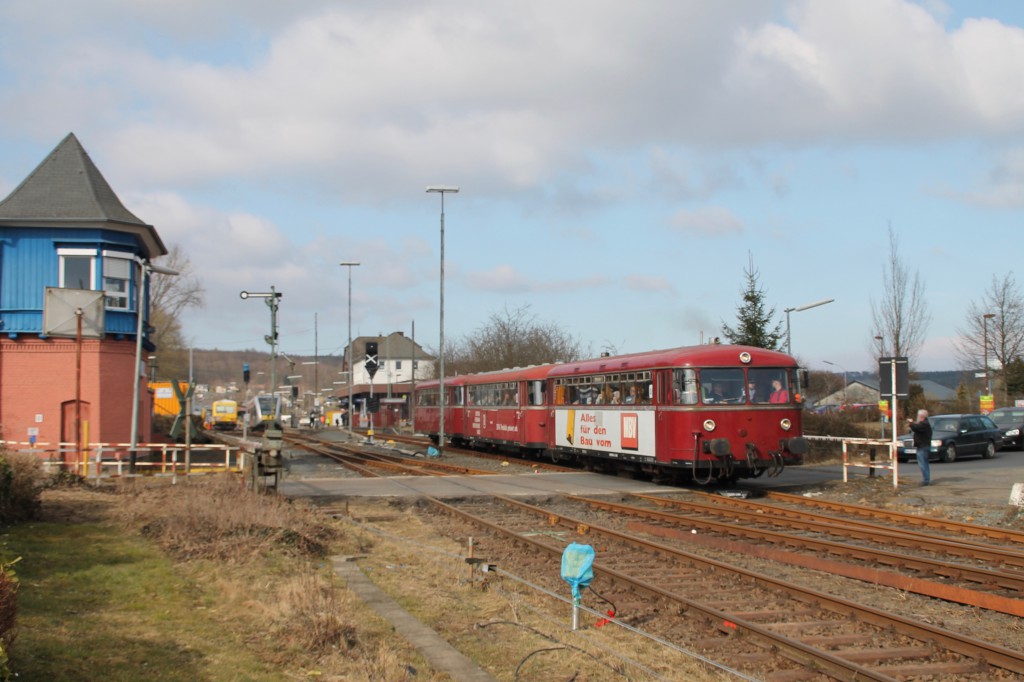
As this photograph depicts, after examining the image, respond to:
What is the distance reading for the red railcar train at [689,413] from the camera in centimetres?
1962

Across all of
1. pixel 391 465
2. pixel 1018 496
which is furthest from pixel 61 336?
pixel 1018 496

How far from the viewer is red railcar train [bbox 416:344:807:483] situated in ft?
64.4

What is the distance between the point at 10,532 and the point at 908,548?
11.9 m

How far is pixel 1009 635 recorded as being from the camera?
26.5 ft

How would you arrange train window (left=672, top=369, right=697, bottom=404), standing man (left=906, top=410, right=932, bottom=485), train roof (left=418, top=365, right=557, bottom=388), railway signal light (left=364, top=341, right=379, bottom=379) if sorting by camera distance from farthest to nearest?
railway signal light (left=364, top=341, right=379, bottom=379), train roof (left=418, top=365, right=557, bottom=388), standing man (left=906, top=410, right=932, bottom=485), train window (left=672, top=369, right=697, bottom=404)

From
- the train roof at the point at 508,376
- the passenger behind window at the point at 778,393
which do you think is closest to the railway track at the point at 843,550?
the passenger behind window at the point at 778,393

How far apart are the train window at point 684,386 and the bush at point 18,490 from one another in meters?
12.4

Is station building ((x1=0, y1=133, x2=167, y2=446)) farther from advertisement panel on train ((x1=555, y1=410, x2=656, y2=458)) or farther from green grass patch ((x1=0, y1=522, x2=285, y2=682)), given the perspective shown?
green grass patch ((x1=0, y1=522, x2=285, y2=682))

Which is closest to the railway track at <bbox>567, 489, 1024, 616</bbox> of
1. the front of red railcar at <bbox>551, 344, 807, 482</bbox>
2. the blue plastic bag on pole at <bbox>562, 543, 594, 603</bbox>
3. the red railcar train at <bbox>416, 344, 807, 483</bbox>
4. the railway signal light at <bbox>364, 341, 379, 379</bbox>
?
the front of red railcar at <bbox>551, 344, 807, 482</bbox>

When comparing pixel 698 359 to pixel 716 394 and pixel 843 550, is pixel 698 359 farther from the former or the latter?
pixel 843 550

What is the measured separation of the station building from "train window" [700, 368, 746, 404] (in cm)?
1541

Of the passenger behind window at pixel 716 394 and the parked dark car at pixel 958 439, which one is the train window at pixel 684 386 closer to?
the passenger behind window at pixel 716 394

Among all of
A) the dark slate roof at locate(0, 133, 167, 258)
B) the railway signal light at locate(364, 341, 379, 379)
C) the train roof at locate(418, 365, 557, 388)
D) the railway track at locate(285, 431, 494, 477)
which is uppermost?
the dark slate roof at locate(0, 133, 167, 258)

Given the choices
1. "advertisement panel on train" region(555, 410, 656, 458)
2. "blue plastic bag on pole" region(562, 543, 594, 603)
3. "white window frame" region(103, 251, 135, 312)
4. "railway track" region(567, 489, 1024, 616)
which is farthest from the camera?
"white window frame" region(103, 251, 135, 312)
